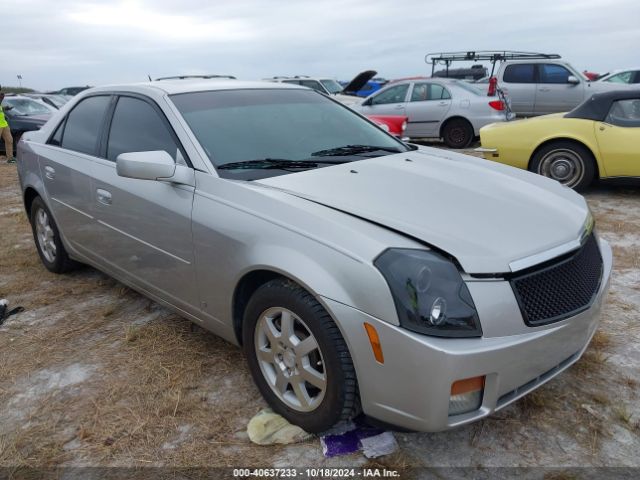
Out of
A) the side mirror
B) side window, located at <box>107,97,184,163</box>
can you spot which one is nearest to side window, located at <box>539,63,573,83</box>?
side window, located at <box>107,97,184,163</box>

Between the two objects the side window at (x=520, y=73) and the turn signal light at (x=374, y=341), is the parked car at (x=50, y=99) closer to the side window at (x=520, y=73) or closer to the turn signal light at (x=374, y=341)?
the side window at (x=520, y=73)

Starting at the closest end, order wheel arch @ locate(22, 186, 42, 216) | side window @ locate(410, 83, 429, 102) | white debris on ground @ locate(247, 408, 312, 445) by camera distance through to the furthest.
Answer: white debris on ground @ locate(247, 408, 312, 445) < wheel arch @ locate(22, 186, 42, 216) < side window @ locate(410, 83, 429, 102)

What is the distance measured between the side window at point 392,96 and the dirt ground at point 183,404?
805cm

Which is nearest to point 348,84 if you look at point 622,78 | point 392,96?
point 392,96

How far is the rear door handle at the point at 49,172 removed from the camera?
3961 millimetres

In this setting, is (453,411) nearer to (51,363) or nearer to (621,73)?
(51,363)

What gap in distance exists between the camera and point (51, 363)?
313 centimetres

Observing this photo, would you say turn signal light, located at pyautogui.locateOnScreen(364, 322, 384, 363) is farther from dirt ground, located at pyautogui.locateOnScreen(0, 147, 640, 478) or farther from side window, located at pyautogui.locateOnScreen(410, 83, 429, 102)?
side window, located at pyautogui.locateOnScreen(410, 83, 429, 102)

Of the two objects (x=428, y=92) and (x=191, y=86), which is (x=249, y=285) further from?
(x=428, y=92)

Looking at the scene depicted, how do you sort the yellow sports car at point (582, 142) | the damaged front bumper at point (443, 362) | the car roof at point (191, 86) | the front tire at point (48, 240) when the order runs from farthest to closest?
1. the yellow sports car at point (582, 142)
2. the front tire at point (48, 240)
3. the car roof at point (191, 86)
4. the damaged front bumper at point (443, 362)

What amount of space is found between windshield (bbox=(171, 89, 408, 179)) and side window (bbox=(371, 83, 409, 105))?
7.99 meters

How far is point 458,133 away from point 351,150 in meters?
8.24

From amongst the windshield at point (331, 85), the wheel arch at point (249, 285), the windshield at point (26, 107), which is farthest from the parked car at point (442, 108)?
the wheel arch at point (249, 285)

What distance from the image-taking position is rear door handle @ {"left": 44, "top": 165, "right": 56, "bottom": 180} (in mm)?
3961
